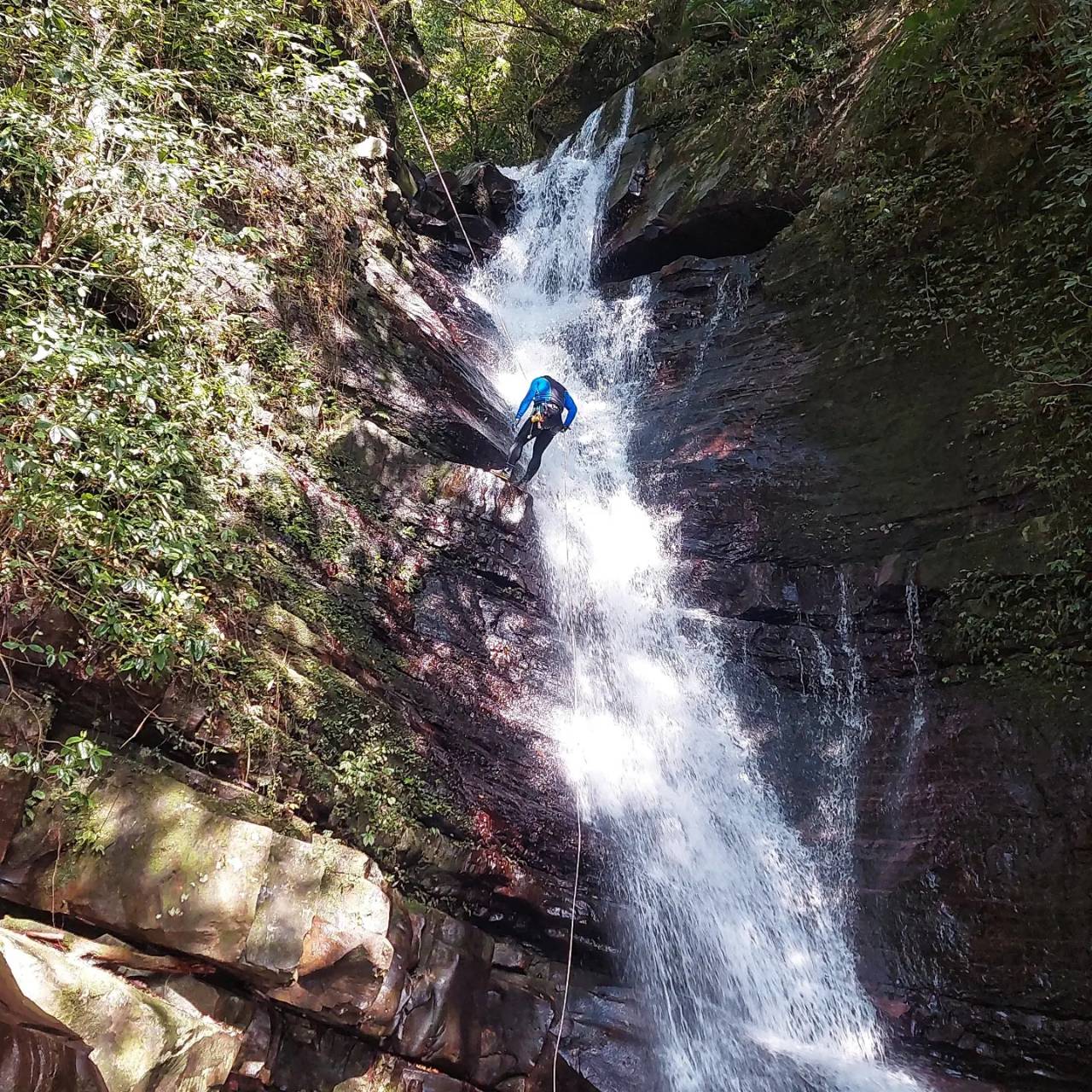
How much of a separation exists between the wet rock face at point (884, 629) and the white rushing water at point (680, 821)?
35cm

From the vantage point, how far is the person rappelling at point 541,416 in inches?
329

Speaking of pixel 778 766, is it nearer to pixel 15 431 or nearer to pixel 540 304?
pixel 15 431

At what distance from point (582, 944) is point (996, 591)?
197 inches

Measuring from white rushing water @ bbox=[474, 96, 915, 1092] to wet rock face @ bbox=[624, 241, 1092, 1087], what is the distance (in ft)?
1.14

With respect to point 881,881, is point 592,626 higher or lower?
higher

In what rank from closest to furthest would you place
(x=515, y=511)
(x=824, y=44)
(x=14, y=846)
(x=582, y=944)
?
(x=14, y=846) → (x=582, y=944) → (x=515, y=511) → (x=824, y=44)

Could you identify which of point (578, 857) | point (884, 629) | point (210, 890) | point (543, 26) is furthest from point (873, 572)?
point (543, 26)

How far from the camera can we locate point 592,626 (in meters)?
8.31

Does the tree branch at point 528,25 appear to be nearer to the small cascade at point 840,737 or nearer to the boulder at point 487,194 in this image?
the boulder at point 487,194

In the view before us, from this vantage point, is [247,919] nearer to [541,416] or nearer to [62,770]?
[62,770]

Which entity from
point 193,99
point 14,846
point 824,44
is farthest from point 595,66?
point 14,846

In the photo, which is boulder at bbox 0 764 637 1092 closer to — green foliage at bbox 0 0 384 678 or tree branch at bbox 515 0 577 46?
green foliage at bbox 0 0 384 678

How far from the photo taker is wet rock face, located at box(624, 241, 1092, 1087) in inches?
224

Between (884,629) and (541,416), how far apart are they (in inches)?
176
